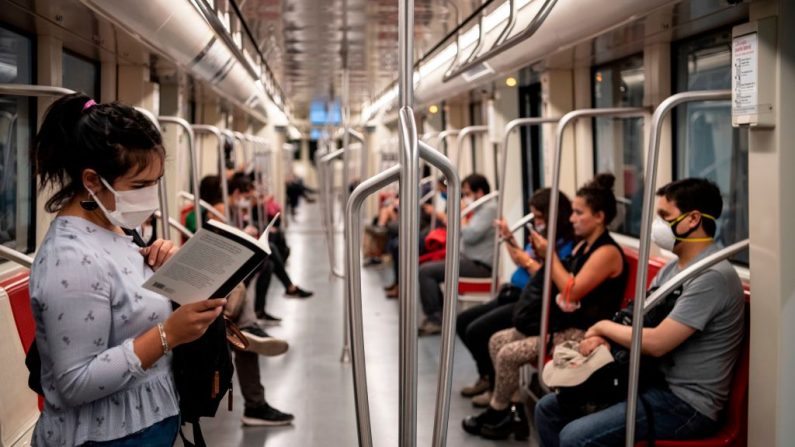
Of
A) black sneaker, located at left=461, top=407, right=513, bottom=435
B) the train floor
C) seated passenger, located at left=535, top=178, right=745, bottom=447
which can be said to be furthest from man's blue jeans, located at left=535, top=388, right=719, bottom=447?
black sneaker, located at left=461, top=407, right=513, bottom=435

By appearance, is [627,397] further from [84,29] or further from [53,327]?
[84,29]

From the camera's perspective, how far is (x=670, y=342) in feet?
10.4

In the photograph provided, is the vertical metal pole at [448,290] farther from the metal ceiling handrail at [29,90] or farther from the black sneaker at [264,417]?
the black sneaker at [264,417]

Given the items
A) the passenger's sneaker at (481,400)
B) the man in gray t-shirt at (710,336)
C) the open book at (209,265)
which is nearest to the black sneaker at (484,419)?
the passenger's sneaker at (481,400)

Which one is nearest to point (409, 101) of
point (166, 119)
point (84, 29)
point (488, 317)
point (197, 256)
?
point (197, 256)

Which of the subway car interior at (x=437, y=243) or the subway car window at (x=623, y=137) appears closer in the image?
the subway car interior at (x=437, y=243)

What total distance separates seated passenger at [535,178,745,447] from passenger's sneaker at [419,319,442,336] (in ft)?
12.8

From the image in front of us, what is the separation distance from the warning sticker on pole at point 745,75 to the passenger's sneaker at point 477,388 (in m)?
2.71

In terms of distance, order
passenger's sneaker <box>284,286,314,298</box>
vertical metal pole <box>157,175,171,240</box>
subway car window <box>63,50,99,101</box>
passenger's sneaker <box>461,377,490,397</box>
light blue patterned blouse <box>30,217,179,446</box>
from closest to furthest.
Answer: light blue patterned blouse <box>30,217,179,446</box> → vertical metal pole <box>157,175,171,240</box> → subway car window <box>63,50,99,101</box> → passenger's sneaker <box>461,377,490,397</box> → passenger's sneaker <box>284,286,314,298</box>

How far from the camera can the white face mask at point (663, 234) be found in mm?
3316

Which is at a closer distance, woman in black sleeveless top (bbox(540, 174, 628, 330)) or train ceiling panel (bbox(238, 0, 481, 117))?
woman in black sleeveless top (bbox(540, 174, 628, 330))

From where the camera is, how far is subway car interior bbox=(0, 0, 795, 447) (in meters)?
1.93

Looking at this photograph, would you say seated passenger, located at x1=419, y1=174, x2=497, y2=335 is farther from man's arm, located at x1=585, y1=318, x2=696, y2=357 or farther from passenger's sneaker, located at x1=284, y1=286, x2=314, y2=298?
man's arm, located at x1=585, y1=318, x2=696, y2=357

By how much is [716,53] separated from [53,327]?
3550 millimetres
